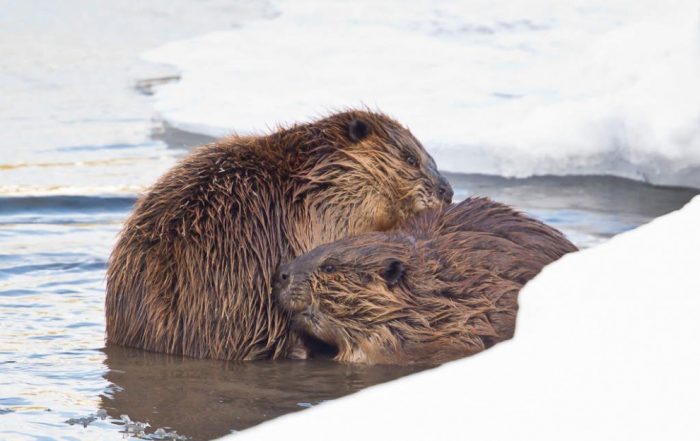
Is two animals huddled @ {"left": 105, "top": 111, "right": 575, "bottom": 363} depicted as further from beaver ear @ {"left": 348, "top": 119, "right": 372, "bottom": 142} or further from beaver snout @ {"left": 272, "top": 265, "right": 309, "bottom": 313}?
beaver ear @ {"left": 348, "top": 119, "right": 372, "bottom": 142}

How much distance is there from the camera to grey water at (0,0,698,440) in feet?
11.4

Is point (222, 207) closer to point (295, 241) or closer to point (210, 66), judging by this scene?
point (295, 241)

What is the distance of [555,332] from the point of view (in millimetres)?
2463

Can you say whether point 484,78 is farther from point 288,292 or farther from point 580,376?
point 580,376

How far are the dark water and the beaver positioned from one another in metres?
0.11

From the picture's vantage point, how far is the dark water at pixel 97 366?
3.34 meters

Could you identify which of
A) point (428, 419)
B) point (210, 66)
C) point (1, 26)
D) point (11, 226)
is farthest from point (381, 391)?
point (1, 26)

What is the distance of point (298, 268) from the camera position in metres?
3.93

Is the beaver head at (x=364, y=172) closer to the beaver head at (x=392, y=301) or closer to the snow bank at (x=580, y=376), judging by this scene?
the beaver head at (x=392, y=301)

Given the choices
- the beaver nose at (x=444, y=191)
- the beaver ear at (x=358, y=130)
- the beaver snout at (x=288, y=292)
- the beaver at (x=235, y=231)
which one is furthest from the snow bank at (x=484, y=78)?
the beaver snout at (x=288, y=292)

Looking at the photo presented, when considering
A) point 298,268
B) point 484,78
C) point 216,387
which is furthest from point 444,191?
point 484,78

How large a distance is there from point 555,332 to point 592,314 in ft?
0.27

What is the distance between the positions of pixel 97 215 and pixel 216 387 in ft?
8.27

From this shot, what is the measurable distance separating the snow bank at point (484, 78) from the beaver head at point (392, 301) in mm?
2398
